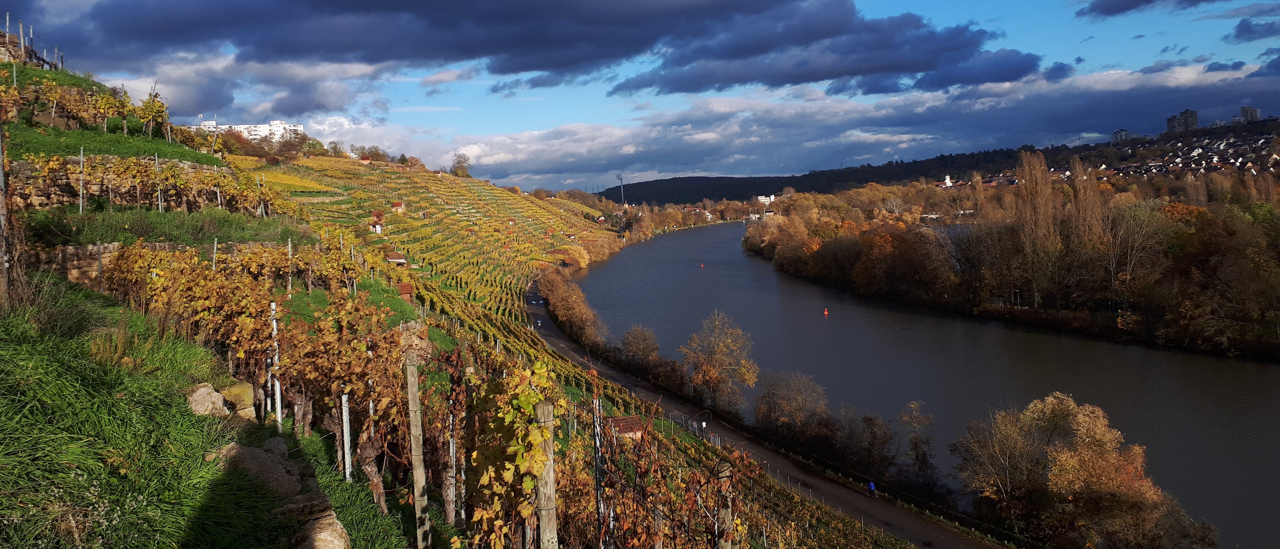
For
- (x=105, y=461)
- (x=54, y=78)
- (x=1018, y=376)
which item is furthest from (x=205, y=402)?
(x=1018, y=376)

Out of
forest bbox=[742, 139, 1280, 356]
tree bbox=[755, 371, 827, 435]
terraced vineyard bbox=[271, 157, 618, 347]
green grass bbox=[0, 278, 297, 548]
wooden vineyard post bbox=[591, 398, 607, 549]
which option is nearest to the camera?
green grass bbox=[0, 278, 297, 548]

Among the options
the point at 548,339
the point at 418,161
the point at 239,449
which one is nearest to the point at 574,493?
the point at 239,449

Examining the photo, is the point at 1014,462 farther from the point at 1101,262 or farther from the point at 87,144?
the point at 1101,262

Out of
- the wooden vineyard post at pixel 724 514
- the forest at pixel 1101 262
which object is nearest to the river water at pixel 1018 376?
the forest at pixel 1101 262

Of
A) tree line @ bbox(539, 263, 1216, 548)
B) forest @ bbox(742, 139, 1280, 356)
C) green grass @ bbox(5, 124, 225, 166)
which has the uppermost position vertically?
green grass @ bbox(5, 124, 225, 166)

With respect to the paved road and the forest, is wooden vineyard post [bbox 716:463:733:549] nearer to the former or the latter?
the paved road

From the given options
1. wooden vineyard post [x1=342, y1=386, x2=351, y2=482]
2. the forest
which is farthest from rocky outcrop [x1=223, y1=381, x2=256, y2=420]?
the forest
